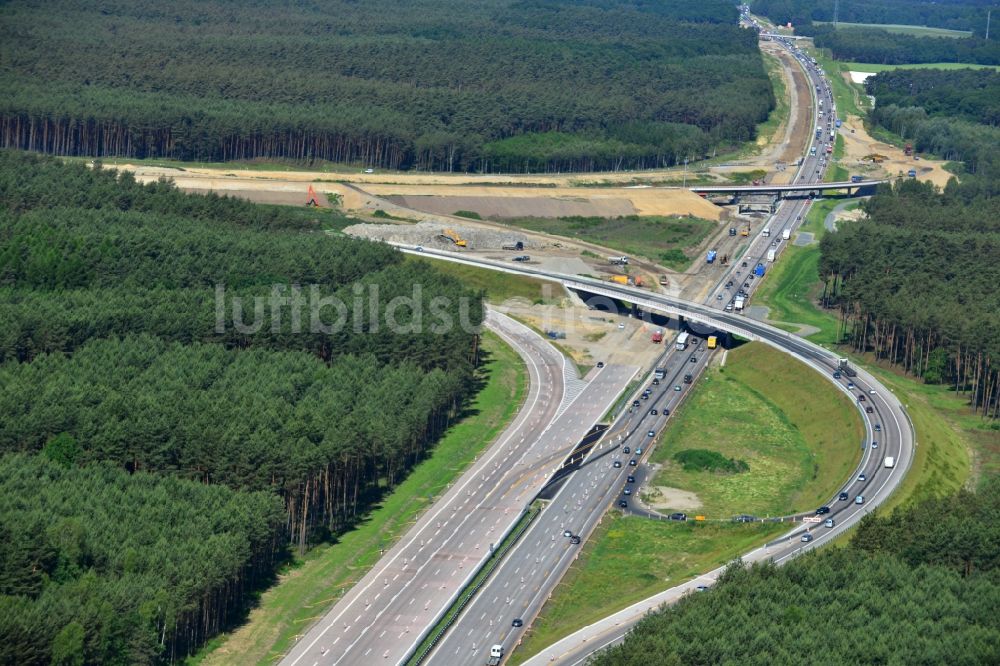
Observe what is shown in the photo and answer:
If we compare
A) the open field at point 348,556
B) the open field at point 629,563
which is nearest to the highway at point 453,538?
the open field at point 348,556

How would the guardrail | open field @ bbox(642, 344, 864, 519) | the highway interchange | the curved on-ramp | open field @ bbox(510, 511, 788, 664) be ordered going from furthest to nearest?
1. open field @ bbox(642, 344, 864, 519)
2. open field @ bbox(510, 511, 788, 664)
3. the highway interchange
4. the curved on-ramp
5. the guardrail

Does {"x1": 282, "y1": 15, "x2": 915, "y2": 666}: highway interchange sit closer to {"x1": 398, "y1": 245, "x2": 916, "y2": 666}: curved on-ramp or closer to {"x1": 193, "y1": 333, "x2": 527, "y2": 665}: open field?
{"x1": 398, "y1": 245, "x2": 916, "y2": 666}: curved on-ramp

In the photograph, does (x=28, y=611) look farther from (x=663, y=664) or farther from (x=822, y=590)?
(x=822, y=590)

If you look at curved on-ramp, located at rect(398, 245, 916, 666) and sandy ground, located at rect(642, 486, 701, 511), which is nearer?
curved on-ramp, located at rect(398, 245, 916, 666)

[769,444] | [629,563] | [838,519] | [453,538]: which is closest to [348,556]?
[453,538]

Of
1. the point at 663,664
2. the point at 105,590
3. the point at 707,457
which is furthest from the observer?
the point at 707,457

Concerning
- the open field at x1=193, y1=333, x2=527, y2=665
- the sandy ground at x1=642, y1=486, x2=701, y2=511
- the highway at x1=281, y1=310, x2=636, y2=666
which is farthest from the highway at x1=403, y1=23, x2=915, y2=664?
the open field at x1=193, y1=333, x2=527, y2=665

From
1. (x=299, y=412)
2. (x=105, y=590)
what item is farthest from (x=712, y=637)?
(x=299, y=412)

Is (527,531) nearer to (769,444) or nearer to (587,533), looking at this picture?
(587,533)
